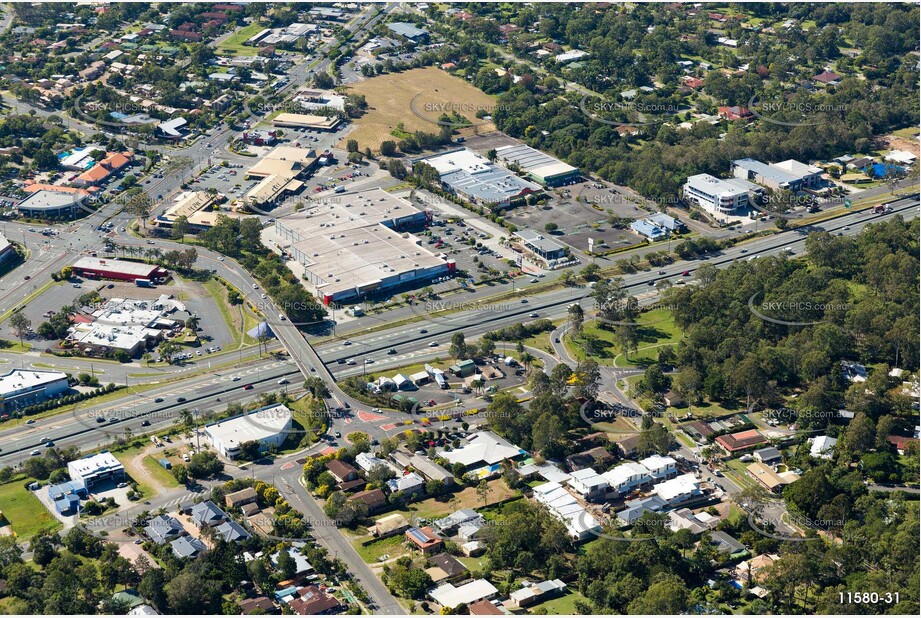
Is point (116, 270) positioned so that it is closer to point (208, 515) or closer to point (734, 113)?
point (208, 515)

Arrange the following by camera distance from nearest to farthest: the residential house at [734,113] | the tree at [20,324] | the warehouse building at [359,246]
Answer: the tree at [20,324] < the warehouse building at [359,246] < the residential house at [734,113]

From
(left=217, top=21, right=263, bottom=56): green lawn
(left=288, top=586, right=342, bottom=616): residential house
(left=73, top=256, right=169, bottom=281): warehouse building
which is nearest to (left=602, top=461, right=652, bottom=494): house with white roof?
(left=288, top=586, right=342, bottom=616): residential house

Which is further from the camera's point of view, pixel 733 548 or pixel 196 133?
pixel 196 133

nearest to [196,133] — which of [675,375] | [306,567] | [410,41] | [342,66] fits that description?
[342,66]

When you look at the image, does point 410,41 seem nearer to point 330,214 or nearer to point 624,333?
point 330,214

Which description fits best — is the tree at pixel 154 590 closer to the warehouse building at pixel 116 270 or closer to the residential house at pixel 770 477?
the residential house at pixel 770 477

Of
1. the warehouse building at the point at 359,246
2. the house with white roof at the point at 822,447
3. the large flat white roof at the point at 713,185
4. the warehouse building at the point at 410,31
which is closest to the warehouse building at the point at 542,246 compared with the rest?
the warehouse building at the point at 359,246

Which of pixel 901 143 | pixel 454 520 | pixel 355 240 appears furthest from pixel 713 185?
pixel 454 520
